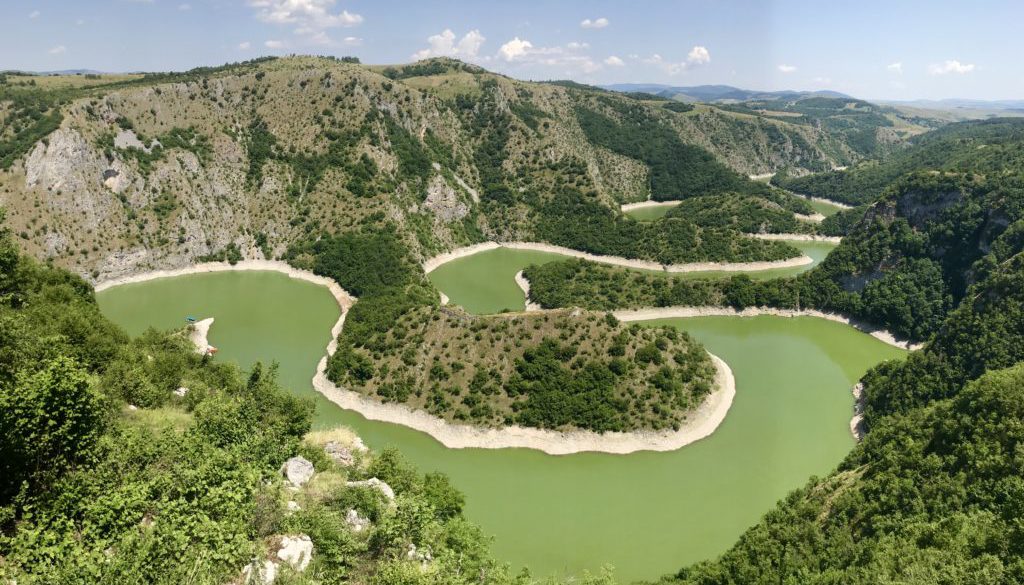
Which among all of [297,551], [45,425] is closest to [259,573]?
[297,551]

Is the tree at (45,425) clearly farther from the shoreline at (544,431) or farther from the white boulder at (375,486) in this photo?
the shoreline at (544,431)

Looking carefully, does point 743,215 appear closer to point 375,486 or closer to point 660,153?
point 660,153


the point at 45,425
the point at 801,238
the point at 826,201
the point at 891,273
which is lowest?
the point at 801,238

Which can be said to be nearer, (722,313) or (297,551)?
(297,551)

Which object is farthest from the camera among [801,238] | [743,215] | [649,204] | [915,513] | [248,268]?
[649,204]

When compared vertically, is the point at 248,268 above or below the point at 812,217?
below

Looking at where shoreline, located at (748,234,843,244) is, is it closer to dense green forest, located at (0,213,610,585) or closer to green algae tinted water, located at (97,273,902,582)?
green algae tinted water, located at (97,273,902,582)

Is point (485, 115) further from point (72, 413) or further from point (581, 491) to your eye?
point (72, 413)

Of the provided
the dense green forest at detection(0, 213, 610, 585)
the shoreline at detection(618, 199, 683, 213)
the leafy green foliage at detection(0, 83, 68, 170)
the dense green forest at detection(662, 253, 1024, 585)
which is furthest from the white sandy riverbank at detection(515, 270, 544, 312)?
the leafy green foliage at detection(0, 83, 68, 170)
